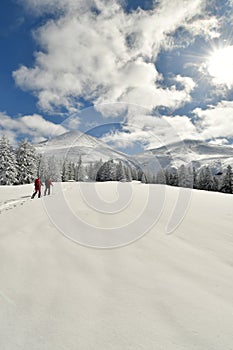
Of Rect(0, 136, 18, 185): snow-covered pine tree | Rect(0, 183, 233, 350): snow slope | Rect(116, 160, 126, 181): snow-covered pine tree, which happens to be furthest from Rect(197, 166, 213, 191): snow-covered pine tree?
Rect(0, 183, 233, 350): snow slope

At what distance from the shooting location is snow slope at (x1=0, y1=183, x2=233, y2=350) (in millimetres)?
2395

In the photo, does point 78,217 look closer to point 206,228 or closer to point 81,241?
point 81,241

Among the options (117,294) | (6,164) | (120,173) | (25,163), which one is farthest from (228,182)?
(117,294)

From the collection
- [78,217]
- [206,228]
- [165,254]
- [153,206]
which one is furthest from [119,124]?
[165,254]

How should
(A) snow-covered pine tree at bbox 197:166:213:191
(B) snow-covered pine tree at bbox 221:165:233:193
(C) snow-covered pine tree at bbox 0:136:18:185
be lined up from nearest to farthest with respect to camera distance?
(C) snow-covered pine tree at bbox 0:136:18:185 < (B) snow-covered pine tree at bbox 221:165:233:193 < (A) snow-covered pine tree at bbox 197:166:213:191

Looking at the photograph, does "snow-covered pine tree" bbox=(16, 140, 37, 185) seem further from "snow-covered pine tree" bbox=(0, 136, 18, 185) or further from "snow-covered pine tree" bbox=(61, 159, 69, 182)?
"snow-covered pine tree" bbox=(61, 159, 69, 182)

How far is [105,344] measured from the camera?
7.54ft

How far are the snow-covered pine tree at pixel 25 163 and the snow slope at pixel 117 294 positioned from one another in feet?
143

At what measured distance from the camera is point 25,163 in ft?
152

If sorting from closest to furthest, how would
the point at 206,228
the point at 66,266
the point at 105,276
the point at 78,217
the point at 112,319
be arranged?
the point at 112,319, the point at 105,276, the point at 66,266, the point at 206,228, the point at 78,217

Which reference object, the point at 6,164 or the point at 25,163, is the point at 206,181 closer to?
the point at 25,163

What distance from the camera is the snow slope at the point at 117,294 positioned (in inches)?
94.3

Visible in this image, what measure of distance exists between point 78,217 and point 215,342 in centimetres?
641

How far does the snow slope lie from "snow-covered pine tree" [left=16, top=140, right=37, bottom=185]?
43437 mm
